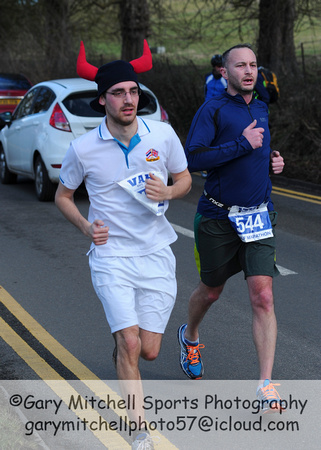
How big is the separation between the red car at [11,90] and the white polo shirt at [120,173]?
17.7 m

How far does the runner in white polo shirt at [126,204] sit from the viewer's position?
13.9ft

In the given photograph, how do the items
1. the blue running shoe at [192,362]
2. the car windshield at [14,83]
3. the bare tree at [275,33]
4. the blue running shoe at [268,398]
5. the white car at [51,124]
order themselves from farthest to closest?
the car windshield at [14,83], the bare tree at [275,33], the white car at [51,124], the blue running shoe at [192,362], the blue running shoe at [268,398]

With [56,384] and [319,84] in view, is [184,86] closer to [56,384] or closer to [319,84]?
[319,84]

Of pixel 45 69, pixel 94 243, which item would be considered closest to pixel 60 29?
pixel 45 69

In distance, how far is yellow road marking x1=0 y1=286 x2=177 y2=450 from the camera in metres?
4.91

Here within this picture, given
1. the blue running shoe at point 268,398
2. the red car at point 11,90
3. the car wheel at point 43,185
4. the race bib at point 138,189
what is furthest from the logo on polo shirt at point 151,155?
the red car at point 11,90

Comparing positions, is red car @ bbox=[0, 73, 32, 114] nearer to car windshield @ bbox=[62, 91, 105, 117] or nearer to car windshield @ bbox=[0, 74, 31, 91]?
car windshield @ bbox=[0, 74, 31, 91]

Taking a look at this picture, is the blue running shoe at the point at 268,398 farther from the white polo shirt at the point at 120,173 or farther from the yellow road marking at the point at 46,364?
the white polo shirt at the point at 120,173

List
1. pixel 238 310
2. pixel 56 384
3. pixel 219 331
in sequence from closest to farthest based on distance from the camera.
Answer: pixel 56 384
pixel 219 331
pixel 238 310

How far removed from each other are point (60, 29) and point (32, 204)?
2244cm

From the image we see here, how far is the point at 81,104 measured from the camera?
12.0 m

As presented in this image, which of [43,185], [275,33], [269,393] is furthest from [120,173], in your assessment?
[275,33]

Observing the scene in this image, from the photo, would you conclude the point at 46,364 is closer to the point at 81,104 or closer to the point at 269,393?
the point at 269,393

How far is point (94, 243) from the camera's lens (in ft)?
14.0
